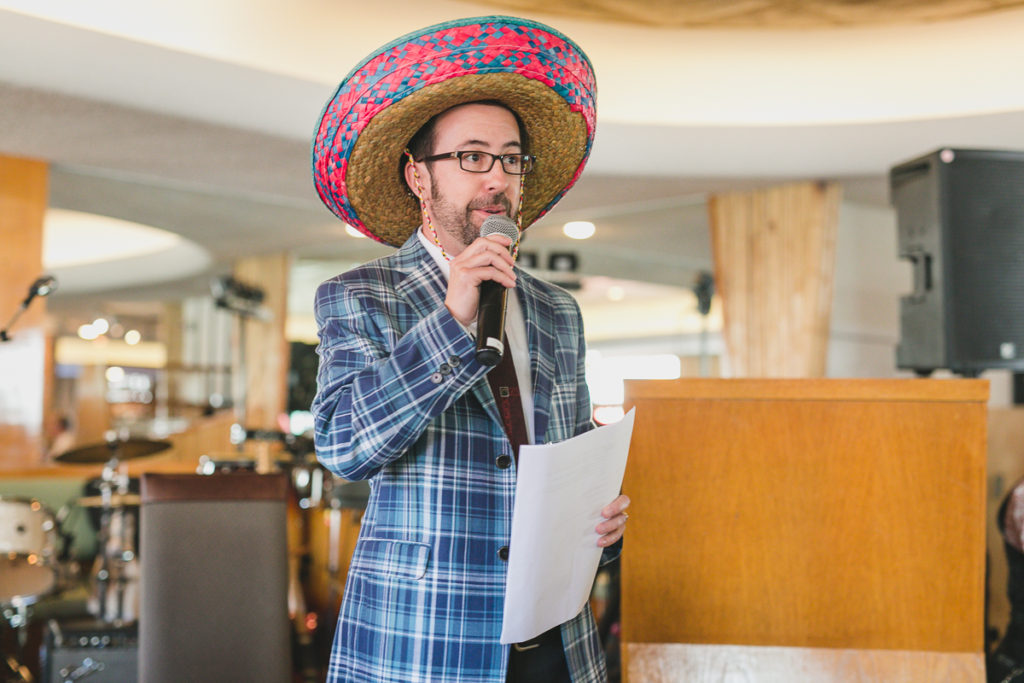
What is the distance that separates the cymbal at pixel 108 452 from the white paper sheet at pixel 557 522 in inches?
147

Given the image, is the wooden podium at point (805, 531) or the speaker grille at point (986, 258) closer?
the wooden podium at point (805, 531)

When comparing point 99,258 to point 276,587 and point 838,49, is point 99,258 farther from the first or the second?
point 276,587

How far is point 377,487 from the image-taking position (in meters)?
1.16

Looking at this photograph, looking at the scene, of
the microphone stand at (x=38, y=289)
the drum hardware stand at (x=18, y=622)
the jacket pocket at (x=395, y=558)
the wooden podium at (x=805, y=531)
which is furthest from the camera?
the drum hardware stand at (x=18, y=622)

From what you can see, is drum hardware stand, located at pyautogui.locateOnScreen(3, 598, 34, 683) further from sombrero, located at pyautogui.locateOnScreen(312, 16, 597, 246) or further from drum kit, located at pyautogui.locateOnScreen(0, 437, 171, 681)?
sombrero, located at pyautogui.locateOnScreen(312, 16, 597, 246)

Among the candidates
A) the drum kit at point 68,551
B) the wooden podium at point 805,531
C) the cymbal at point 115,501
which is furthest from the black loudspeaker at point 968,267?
the cymbal at point 115,501

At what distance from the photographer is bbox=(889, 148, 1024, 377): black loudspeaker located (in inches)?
105

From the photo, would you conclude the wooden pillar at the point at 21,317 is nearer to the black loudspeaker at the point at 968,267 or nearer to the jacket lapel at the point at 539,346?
the black loudspeaker at the point at 968,267

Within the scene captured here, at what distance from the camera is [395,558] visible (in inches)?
43.7

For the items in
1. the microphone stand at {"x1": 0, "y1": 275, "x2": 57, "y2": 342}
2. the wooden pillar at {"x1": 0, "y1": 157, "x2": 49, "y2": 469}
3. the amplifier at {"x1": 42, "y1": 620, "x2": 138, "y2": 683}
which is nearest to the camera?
the amplifier at {"x1": 42, "y1": 620, "x2": 138, "y2": 683}

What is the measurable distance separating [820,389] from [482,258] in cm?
71

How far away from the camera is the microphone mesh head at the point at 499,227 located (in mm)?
1165

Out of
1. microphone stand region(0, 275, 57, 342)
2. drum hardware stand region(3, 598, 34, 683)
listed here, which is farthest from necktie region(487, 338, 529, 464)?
drum hardware stand region(3, 598, 34, 683)

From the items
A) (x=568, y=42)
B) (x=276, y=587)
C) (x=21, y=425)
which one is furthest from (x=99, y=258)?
(x=568, y=42)
